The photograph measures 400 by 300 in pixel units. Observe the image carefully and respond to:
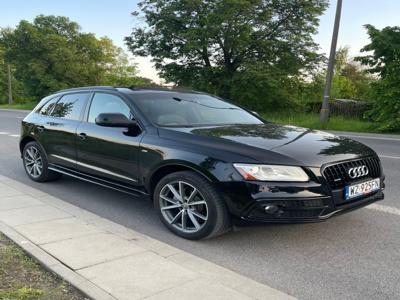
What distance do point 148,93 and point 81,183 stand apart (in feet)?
7.26

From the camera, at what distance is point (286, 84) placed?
86.7 ft

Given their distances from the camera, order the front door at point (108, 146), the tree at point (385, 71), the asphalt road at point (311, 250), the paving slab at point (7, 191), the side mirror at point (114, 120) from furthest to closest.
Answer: the tree at point (385, 71)
the paving slab at point (7, 191)
the front door at point (108, 146)
the side mirror at point (114, 120)
the asphalt road at point (311, 250)

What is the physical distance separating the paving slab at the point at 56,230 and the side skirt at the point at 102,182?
60 centimetres

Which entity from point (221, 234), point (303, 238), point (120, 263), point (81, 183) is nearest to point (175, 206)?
point (221, 234)

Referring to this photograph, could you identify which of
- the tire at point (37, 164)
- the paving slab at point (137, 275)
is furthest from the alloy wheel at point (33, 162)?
the paving slab at point (137, 275)

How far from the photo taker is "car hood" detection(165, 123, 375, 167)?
3.63m

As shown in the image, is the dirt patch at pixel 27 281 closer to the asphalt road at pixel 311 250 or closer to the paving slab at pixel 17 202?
the asphalt road at pixel 311 250

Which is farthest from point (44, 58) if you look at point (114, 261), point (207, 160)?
point (114, 261)

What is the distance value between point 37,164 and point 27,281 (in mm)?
3760

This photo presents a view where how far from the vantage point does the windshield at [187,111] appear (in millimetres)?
4637

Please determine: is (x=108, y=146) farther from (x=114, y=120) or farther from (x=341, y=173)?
(x=341, y=173)

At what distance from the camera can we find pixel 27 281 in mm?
2961

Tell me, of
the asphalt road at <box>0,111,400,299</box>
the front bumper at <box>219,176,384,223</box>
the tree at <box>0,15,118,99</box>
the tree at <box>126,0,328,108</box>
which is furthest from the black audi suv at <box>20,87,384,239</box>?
the tree at <box>0,15,118,99</box>

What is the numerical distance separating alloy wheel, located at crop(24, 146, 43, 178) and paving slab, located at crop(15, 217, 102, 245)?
2.30 meters
